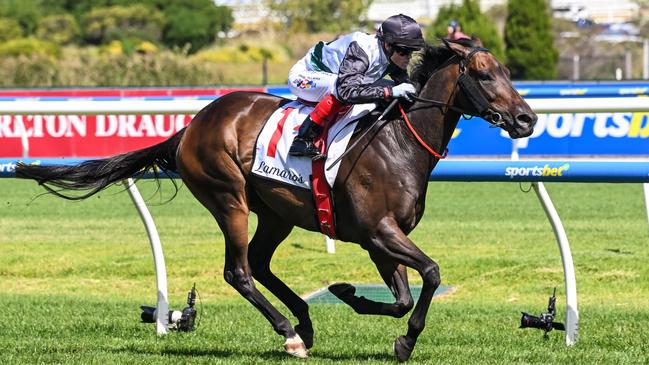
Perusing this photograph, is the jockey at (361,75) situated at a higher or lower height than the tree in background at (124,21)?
higher

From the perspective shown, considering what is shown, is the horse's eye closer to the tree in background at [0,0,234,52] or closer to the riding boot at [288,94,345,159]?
the riding boot at [288,94,345,159]

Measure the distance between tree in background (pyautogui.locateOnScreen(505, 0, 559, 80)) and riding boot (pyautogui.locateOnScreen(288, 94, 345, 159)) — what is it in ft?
86.6

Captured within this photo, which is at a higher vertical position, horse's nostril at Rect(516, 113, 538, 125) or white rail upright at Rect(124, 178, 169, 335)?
horse's nostril at Rect(516, 113, 538, 125)

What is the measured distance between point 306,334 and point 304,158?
3.03ft

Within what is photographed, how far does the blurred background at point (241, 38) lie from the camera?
3108 cm

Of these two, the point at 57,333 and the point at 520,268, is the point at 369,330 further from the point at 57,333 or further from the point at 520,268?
the point at 520,268

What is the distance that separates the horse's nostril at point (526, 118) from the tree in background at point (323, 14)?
55.8 meters

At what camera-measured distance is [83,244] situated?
33.0 feet

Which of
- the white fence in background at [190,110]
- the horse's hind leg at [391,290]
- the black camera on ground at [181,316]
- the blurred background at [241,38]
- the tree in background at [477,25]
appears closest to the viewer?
the horse's hind leg at [391,290]

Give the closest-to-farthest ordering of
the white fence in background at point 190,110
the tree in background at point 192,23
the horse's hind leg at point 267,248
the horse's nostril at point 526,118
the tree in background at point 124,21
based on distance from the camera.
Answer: the horse's nostril at point 526,118
the white fence in background at point 190,110
the horse's hind leg at point 267,248
the tree in background at point 192,23
the tree in background at point 124,21

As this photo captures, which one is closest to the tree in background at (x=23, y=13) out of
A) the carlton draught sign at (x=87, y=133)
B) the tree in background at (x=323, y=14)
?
the tree in background at (x=323, y=14)

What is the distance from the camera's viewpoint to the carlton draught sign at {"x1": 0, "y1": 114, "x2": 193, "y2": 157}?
16.9 meters

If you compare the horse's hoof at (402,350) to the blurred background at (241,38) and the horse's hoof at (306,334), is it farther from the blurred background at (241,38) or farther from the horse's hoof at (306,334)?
the blurred background at (241,38)

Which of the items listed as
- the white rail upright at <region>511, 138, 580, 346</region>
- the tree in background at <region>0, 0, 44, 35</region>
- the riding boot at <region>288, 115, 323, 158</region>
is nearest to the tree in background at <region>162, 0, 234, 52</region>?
the tree in background at <region>0, 0, 44, 35</region>
